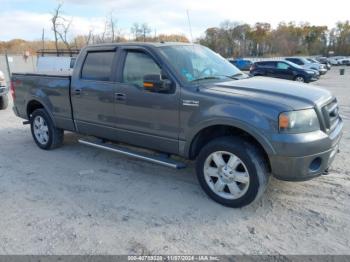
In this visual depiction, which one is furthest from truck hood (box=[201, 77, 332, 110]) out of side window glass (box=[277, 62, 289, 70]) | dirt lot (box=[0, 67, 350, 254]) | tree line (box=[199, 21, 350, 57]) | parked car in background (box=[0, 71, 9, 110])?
tree line (box=[199, 21, 350, 57])

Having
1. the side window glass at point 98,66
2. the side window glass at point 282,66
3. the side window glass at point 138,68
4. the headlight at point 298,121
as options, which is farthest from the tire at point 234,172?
the side window glass at point 282,66

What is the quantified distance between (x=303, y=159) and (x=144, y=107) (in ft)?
6.74

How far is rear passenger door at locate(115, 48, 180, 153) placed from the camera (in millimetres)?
4094

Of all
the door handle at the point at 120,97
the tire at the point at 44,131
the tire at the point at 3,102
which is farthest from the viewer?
the tire at the point at 3,102

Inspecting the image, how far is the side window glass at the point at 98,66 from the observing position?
481 centimetres

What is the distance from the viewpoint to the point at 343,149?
223 inches

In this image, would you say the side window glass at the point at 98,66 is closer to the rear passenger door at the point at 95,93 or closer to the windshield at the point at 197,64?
the rear passenger door at the point at 95,93

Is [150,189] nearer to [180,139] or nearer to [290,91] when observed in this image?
[180,139]

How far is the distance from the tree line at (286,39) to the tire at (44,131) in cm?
7536

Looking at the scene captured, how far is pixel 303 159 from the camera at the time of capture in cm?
330

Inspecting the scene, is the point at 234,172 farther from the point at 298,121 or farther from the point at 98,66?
the point at 98,66

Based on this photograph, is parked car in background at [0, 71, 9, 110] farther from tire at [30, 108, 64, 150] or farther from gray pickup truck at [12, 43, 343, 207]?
gray pickup truck at [12, 43, 343, 207]

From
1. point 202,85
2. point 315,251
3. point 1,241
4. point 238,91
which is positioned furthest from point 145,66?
point 315,251

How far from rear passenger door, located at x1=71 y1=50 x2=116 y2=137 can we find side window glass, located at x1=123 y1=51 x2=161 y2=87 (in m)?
0.26
